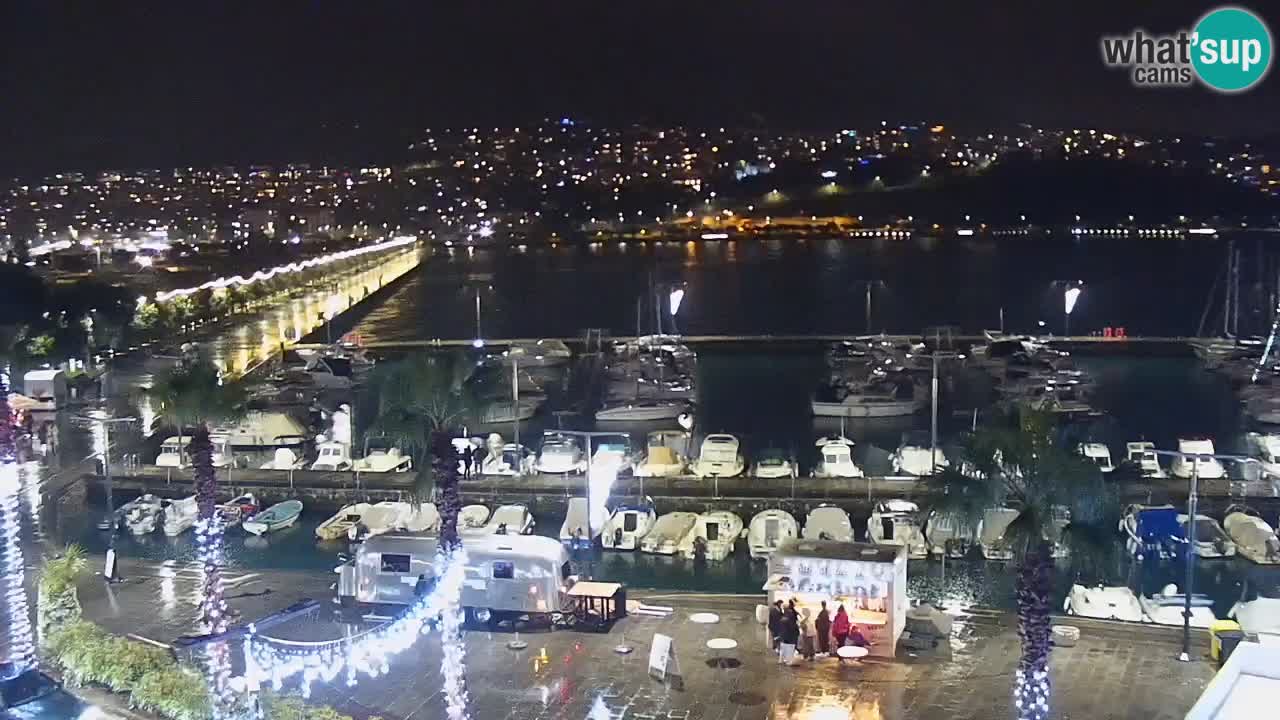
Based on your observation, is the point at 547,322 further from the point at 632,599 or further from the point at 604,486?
the point at 632,599

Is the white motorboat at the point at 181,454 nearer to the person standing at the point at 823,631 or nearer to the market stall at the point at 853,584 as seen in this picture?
the market stall at the point at 853,584

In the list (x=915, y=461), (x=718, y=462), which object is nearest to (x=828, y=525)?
(x=718, y=462)

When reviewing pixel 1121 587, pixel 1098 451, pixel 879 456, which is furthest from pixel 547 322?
pixel 1121 587

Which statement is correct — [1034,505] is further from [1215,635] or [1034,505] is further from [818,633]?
[1215,635]

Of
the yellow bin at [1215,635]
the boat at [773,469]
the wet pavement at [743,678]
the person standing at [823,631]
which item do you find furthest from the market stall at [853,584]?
the boat at [773,469]

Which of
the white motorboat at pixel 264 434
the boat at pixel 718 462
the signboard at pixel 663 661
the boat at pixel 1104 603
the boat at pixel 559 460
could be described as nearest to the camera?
the signboard at pixel 663 661

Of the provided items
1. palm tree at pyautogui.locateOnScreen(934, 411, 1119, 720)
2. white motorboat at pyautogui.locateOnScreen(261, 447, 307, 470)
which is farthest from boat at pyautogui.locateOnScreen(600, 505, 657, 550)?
palm tree at pyautogui.locateOnScreen(934, 411, 1119, 720)
